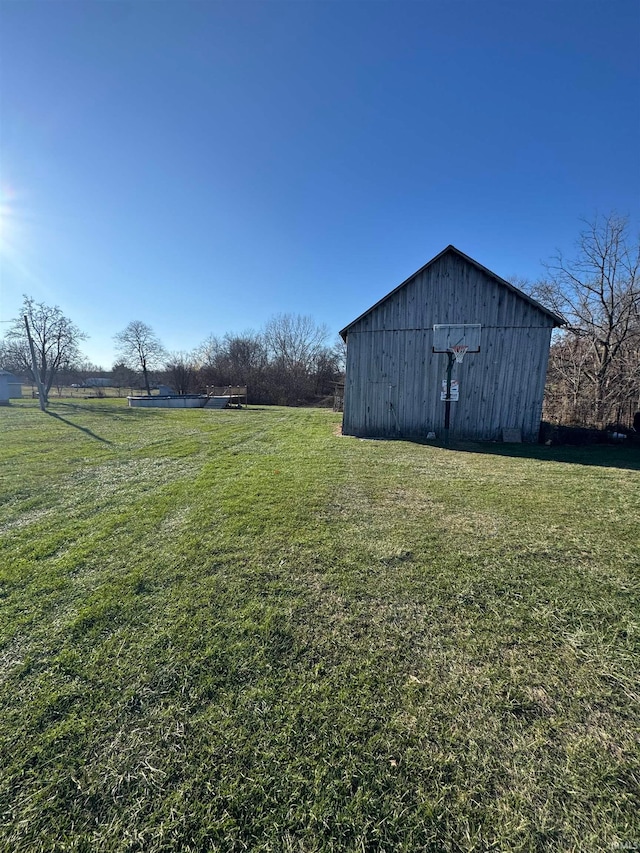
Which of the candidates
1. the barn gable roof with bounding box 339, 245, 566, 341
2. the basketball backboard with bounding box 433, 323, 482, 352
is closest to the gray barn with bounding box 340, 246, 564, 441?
the barn gable roof with bounding box 339, 245, 566, 341

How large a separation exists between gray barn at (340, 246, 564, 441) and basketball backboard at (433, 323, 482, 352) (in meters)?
0.46

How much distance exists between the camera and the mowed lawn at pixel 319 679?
1346 millimetres

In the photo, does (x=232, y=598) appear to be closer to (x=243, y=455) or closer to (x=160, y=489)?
(x=160, y=489)

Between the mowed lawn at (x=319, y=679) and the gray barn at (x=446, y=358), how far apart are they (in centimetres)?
641

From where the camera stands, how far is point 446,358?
10.6 metres

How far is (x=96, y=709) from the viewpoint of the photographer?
5.90 ft

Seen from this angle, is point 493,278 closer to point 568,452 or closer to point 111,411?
point 568,452

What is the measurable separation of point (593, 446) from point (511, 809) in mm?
11398

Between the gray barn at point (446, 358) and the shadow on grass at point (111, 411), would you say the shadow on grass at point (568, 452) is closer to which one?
the gray barn at point (446, 358)

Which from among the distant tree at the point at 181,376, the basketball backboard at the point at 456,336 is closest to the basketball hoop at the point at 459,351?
the basketball backboard at the point at 456,336

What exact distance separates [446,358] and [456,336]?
79cm

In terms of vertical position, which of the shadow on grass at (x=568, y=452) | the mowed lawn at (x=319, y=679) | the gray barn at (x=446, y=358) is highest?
the gray barn at (x=446, y=358)

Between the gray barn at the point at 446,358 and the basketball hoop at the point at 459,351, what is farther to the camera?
the gray barn at the point at 446,358

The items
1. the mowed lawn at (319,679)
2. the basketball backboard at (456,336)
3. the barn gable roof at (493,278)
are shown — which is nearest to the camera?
the mowed lawn at (319,679)
